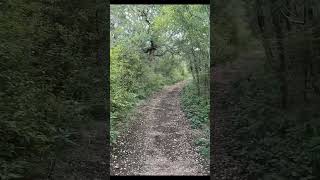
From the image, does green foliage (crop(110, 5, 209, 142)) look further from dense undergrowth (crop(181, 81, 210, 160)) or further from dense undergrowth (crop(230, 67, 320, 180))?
dense undergrowth (crop(230, 67, 320, 180))

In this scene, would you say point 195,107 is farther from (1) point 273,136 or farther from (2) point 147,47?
(1) point 273,136

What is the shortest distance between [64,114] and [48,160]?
1248 mm

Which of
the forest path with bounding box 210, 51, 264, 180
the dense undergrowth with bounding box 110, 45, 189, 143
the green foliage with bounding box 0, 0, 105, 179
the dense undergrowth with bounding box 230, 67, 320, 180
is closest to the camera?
the green foliage with bounding box 0, 0, 105, 179

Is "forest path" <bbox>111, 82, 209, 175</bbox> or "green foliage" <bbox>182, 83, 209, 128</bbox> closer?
"forest path" <bbox>111, 82, 209, 175</bbox>

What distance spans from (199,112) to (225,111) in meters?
2.38

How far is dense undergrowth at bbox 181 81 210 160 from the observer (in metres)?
9.21

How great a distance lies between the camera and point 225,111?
29.7 feet

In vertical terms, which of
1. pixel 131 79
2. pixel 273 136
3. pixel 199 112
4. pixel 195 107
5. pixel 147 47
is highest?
pixel 147 47

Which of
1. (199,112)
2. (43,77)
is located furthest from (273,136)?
(199,112)

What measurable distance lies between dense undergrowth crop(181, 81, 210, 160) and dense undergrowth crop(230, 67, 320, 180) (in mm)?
1224

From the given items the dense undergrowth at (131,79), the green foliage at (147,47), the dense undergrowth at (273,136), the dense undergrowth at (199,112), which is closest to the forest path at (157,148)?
the dense undergrowth at (199,112)

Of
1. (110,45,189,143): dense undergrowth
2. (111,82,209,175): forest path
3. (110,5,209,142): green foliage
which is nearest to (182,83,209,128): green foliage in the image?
(111,82,209,175): forest path

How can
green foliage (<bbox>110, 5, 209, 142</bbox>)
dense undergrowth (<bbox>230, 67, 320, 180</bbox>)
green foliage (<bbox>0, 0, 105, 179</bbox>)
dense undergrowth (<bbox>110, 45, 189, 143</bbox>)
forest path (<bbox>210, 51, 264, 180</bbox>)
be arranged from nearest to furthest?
1. green foliage (<bbox>0, 0, 105, 179</bbox>)
2. dense undergrowth (<bbox>230, 67, 320, 180</bbox>)
3. forest path (<bbox>210, 51, 264, 180</bbox>)
4. dense undergrowth (<bbox>110, 45, 189, 143</bbox>)
5. green foliage (<bbox>110, 5, 209, 142</bbox>)

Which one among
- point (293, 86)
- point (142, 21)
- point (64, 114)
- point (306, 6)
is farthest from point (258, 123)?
point (142, 21)
